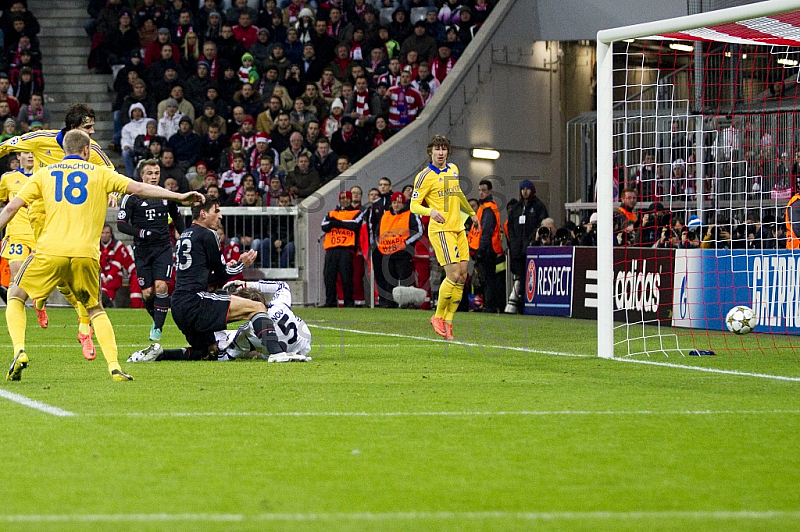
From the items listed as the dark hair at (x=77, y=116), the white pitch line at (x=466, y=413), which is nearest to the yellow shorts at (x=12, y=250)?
the dark hair at (x=77, y=116)

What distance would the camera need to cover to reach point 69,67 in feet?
87.2

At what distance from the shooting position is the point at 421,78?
2425 centimetres

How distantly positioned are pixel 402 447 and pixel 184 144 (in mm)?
17257

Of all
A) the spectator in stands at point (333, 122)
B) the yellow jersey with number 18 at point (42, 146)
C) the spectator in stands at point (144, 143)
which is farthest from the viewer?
the spectator in stands at point (333, 122)

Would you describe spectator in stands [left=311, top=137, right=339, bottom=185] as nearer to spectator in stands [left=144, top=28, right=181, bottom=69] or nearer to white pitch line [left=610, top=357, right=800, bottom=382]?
spectator in stands [left=144, top=28, right=181, bottom=69]

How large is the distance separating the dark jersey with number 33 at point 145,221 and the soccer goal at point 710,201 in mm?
5227

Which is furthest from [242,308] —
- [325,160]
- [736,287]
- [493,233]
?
[325,160]

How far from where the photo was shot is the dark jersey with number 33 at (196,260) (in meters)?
11.1

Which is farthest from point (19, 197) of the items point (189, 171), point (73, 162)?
point (189, 171)

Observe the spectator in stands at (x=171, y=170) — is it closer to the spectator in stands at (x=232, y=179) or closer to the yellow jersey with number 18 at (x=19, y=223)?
the spectator in stands at (x=232, y=179)

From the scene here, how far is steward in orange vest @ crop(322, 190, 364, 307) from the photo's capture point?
71.2 ft

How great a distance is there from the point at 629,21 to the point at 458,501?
67.2 ft

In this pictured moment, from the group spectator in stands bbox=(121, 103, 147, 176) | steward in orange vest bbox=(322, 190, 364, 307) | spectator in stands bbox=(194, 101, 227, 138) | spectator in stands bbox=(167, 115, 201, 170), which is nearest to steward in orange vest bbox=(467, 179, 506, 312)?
steward in orange vest bbox=(322, 190, 364, 307)

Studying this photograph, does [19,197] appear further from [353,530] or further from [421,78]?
[421,78]
